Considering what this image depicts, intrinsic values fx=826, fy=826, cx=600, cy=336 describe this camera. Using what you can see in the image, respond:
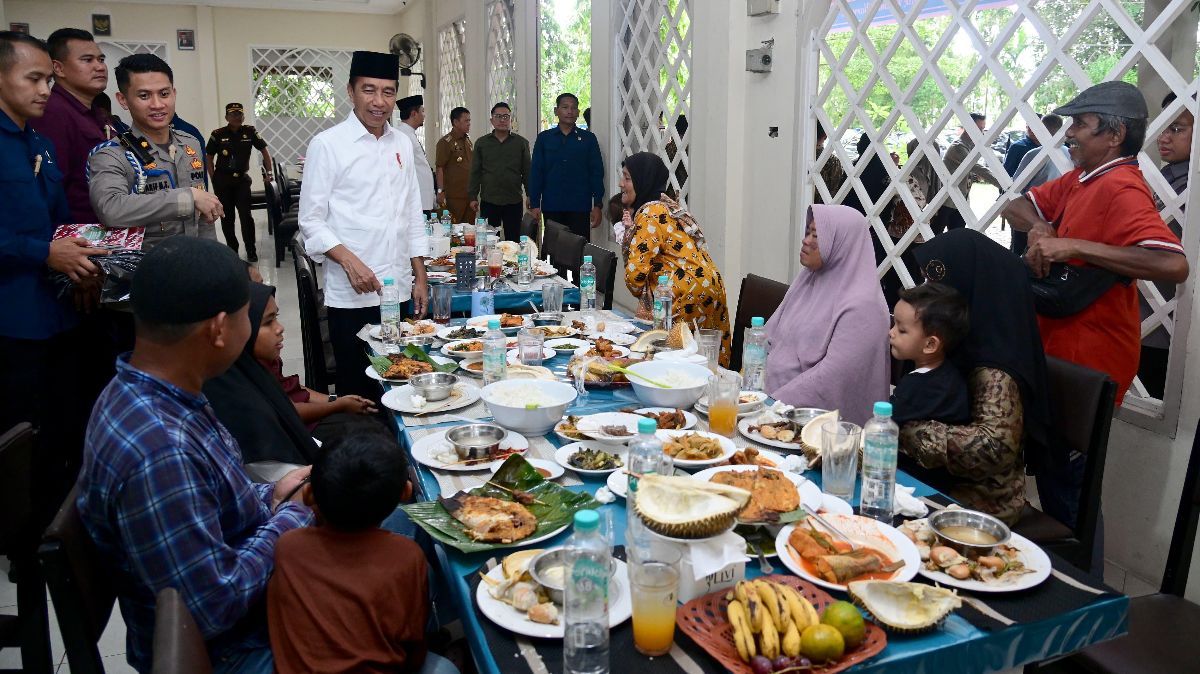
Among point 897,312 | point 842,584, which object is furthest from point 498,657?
point 897,312

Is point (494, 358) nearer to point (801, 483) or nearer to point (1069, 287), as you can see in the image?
point (801, 483)

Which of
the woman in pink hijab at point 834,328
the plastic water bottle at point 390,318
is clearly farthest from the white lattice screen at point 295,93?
the woman in pink hijab at point 834,328

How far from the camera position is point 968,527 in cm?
151

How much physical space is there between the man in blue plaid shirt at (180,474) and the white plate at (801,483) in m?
0.81

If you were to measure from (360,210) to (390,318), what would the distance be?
2.23 feet

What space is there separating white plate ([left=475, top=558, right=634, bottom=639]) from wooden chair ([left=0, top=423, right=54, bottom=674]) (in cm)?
81

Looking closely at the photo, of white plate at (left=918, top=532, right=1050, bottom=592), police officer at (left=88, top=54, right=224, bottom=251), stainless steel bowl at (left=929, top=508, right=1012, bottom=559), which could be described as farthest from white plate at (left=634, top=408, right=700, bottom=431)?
police officer at (left=88, top=54, right=224, bottom=251)

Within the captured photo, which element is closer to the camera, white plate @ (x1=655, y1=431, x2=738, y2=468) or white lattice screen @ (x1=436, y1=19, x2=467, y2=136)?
white plate @ (x1=655, y1=431, x2=738, y2=468)

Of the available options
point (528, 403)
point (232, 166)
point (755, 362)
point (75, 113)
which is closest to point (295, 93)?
point (232, 166)

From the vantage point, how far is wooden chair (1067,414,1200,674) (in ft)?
5.31

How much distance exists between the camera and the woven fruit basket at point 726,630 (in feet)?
3.70

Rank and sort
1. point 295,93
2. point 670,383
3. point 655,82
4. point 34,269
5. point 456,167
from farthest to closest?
point 295,93, point 456,167, point 655,82, point 34,269, point 670,383

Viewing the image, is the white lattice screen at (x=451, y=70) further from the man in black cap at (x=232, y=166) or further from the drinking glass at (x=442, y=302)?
the drinking glass at (x=442, y=302)

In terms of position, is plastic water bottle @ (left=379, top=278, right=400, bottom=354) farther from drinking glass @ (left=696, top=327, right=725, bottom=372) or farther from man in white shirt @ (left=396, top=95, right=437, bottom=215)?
man in white shirt @ (left=396, top=95, right=437, bottom=215)
